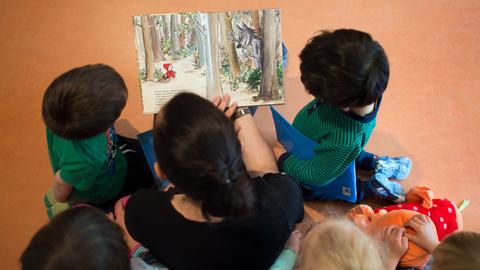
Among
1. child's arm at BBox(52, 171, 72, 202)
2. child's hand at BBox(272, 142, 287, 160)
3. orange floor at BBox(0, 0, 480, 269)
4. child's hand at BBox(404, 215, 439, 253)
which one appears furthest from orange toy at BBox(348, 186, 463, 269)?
child's arm at BBox(52, 171, 72, 202)

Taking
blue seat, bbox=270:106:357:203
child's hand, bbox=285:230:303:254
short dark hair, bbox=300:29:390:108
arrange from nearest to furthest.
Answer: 1. short dark hair, bbox=300:29:390:108
2. child's hand, bbox=285:230:303:254
3. blue seat, bbox=270:106:357:203

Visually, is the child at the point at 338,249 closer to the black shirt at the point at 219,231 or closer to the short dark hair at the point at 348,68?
the black shirt at the point at 219,231

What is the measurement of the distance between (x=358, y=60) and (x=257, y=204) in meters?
0.38

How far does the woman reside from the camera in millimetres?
647

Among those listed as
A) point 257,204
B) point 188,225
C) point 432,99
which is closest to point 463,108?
point 432,99

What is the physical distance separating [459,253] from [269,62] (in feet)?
2.11

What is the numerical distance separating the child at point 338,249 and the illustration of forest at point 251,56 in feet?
1.47

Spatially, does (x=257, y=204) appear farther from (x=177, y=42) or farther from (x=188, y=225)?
(x=177, y=42)

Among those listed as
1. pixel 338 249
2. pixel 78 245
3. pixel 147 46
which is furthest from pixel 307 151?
pixel 78 245

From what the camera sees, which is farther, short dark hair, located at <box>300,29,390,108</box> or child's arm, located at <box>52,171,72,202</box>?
child's arm, located at <box>52,171,72,202</box>

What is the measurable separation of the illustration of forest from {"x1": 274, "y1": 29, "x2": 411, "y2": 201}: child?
5.7 inches

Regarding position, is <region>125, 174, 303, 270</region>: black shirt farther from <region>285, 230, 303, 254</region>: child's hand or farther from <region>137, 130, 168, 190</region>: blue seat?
<region>137, 130, 168, 190</region>: blue seat

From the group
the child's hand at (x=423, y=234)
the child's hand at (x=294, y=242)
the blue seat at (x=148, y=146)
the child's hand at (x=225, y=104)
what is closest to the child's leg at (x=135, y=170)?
the blue seat at (x=148, y=146)

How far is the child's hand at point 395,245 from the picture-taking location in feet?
3.15
